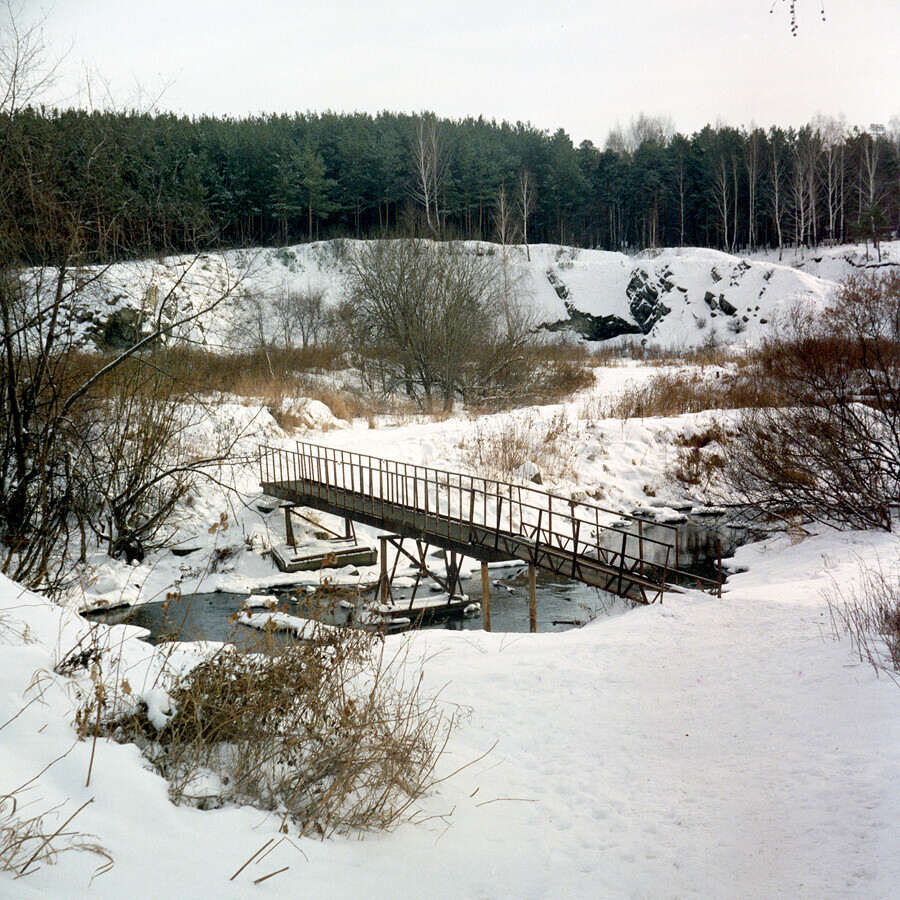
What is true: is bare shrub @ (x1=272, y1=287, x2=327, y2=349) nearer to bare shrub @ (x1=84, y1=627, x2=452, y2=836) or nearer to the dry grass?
bare shrub @ (x1=84, y1=627, x2=452, y2=836)

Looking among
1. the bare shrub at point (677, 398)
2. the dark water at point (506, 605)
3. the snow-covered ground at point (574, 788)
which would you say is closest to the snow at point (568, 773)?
the snow-covered ground at point (574, 788)

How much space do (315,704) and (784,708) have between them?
10.2 feet

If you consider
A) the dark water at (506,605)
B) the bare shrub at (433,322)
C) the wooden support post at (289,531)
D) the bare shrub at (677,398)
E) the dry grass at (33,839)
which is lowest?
the dark water at (506,605)

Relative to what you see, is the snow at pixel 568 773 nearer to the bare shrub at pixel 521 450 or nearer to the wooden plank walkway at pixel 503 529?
the wooden plank walkway at pixel 503 529


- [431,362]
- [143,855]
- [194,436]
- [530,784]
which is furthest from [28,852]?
[431,362]

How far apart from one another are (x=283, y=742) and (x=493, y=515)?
11.6 metres

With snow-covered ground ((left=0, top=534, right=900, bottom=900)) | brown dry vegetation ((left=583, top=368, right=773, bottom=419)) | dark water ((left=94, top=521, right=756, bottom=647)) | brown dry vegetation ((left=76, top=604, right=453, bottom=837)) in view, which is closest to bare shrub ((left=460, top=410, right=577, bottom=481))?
brown dry vegetation ((left=583, top=368, right=773, bottom=419))

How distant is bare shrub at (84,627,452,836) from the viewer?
3238 mm

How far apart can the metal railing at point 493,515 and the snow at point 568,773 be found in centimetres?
194

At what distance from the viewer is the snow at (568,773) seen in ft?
8.95

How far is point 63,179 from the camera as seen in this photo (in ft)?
29.0

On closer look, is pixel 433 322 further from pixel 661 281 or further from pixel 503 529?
pixel 661 281

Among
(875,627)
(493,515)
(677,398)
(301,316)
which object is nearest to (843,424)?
(875,627)

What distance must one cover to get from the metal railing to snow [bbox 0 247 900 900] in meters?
1.94
